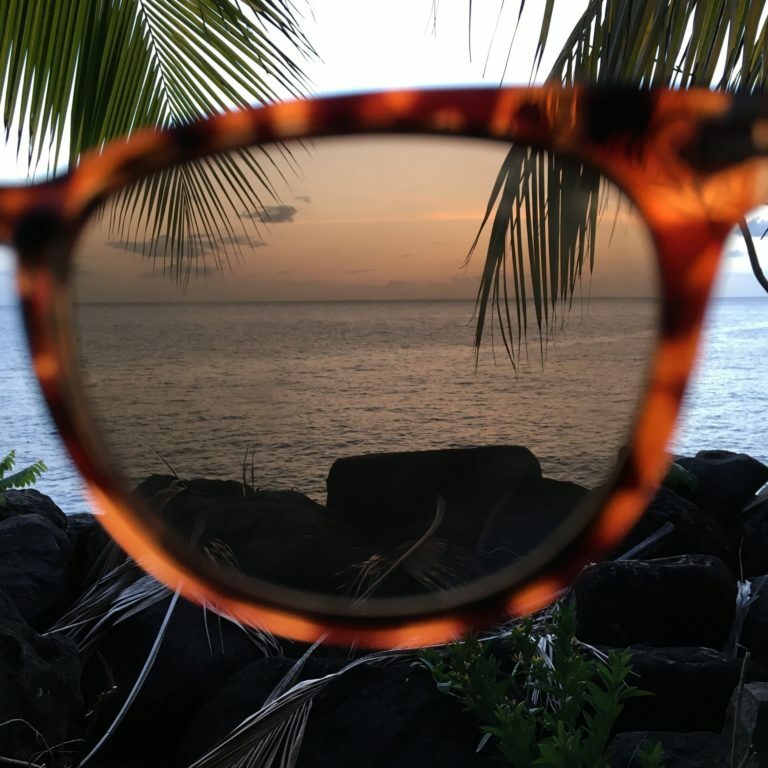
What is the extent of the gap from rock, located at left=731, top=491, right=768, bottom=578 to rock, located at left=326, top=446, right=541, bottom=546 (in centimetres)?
121

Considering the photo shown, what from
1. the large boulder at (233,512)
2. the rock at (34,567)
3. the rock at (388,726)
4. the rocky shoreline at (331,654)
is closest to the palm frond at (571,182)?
the rocky shoreline at (331,654)

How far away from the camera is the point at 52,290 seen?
0.45 metres

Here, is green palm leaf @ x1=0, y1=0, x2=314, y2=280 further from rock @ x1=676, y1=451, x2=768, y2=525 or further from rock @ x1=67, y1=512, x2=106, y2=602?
rock @ x1=676, y1=451, x2=768, y2=525

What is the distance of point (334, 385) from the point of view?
1.89 ft

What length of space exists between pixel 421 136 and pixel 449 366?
0.18m

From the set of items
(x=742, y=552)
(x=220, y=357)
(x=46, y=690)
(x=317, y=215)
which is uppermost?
(x=317, y=215)

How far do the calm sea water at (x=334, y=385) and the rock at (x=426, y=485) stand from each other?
1 centimetres

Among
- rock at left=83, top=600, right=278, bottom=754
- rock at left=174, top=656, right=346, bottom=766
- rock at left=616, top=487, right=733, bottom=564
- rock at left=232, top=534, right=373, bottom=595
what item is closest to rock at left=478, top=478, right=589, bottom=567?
rock at left=232, top=534, right=373, bottom=595

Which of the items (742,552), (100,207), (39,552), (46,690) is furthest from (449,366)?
(742,552)

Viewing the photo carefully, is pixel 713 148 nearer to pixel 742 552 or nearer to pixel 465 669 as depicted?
pixel 465 669

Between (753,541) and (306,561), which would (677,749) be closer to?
(306,561)

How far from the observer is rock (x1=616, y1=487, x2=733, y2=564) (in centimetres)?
140

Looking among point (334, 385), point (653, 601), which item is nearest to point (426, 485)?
point (334, 385)

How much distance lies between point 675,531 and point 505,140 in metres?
1.20
